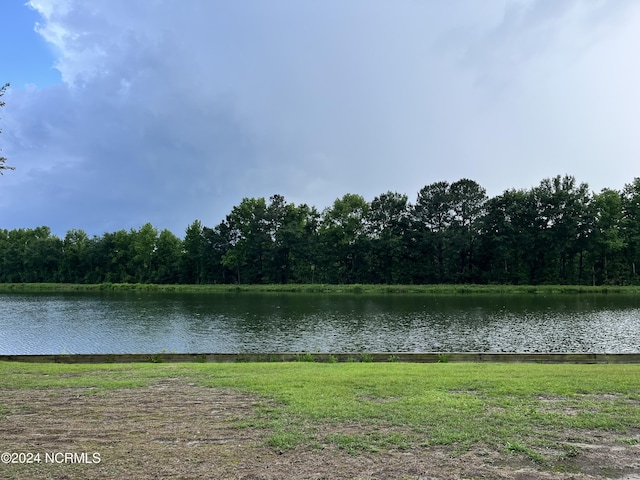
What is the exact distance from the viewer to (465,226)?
6919cm

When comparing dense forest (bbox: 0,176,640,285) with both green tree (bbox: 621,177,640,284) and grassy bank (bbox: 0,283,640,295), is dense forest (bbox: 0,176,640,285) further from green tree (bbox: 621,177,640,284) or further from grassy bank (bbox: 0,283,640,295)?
grassy bank (bbox: 0,283,640,295)

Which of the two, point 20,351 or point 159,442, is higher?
point 159,442

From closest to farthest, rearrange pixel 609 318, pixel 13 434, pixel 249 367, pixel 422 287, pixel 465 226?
1. pixel 13 434
2. pixel 249 367
3. pixel 609 318
4. pixel 422 287
5. pixel 465 226

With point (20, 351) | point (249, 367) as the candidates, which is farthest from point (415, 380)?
point (20, 351)

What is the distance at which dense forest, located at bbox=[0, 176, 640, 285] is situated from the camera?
62.4 meters

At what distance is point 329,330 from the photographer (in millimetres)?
25594

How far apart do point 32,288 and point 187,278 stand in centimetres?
3188

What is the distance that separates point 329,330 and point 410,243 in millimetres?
48295

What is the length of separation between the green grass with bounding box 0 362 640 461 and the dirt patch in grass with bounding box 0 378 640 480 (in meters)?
0.17

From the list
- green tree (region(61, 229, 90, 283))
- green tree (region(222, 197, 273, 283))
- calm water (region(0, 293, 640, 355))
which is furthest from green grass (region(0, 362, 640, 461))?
green tree (region(61, 229, 90, 283))

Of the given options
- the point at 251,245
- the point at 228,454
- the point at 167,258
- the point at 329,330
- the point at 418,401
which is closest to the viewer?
the point at 228,454

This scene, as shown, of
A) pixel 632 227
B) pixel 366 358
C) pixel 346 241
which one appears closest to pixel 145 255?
pixel 346 241

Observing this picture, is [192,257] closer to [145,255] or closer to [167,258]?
[167,258]

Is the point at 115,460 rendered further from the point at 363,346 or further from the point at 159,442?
the point at 363,346
